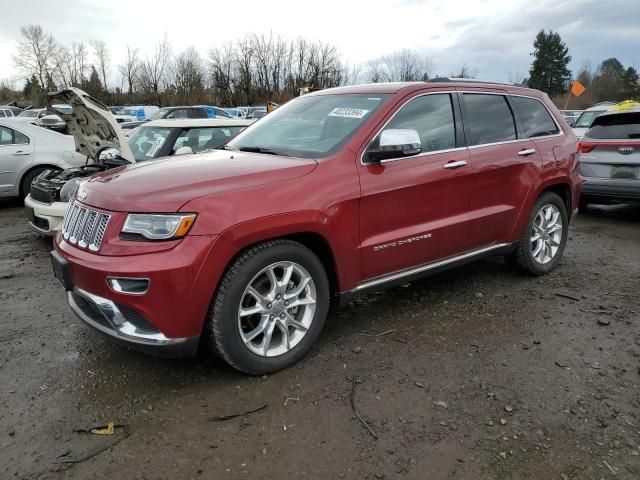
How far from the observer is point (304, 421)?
106 inches

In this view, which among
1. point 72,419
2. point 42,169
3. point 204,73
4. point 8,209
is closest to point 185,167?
point 72,419

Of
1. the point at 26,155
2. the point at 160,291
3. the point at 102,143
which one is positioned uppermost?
the point at 102,143

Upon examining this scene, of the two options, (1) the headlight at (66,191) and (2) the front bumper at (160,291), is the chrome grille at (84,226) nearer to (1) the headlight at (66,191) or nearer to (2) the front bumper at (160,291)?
(2) the front bumper at (160,291)

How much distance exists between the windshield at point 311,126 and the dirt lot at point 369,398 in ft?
4.51

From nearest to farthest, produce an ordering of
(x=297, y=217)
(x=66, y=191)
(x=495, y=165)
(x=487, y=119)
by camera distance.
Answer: (x=297, y=217)
(x=495, y=165)
(x=487, y=119)
(x=66, y=191)

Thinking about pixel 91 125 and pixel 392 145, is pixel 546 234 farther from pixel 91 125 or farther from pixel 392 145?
pixel 91 125

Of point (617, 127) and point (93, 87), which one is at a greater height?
point (93, 87)

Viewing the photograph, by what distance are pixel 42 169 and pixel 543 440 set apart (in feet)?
28.4

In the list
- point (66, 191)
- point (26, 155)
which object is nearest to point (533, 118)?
point (66, 191)

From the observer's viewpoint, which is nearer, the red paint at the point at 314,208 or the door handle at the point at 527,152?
the red paint at the point at 314,208

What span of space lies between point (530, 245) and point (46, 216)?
17.0ft

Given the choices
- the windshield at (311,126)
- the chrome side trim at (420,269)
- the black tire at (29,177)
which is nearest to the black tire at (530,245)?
the chrome side trim at (420,269)

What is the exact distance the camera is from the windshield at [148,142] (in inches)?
259

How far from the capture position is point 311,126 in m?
3.84
